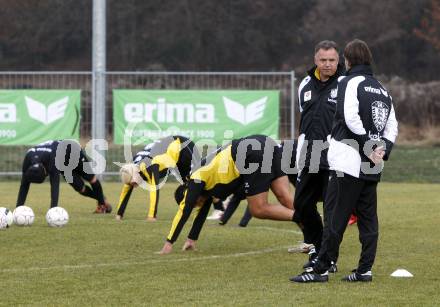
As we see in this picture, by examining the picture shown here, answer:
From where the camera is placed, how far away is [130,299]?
7.91 metres

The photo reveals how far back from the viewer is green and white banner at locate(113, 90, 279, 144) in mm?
21812

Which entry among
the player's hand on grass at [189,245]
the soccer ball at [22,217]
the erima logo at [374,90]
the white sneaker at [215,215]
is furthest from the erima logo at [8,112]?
the erima logo at [374,90]

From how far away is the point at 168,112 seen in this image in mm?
21891

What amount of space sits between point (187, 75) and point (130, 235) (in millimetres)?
11690

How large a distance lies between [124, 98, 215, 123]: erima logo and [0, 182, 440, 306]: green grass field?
242 inches

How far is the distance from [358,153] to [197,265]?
7.92 feet

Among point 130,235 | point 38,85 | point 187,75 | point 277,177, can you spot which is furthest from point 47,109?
point 277,177

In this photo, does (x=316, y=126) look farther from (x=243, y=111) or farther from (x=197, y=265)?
(x=243, y=111)

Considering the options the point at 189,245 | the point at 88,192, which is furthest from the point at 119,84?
the point at 189,245

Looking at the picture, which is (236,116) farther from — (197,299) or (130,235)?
(197,299)

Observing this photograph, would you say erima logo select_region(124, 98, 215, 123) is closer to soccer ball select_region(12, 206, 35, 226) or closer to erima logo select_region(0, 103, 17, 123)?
erima logo select_region(0, 103, 17, 123)

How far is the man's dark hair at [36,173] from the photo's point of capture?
47.6 ft

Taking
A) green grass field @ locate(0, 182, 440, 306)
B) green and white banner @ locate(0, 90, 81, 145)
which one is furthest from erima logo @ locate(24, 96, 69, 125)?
green grass field @ locate(0, 182, 440, 306)

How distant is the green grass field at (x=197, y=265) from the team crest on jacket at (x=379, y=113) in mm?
1397
